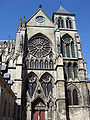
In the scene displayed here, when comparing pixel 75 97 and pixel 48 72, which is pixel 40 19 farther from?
pixel 75 97

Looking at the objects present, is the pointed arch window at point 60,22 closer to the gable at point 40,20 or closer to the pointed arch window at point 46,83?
the gable at point 40,20

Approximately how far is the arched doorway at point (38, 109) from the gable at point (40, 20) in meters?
13.7

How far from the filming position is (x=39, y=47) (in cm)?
2211

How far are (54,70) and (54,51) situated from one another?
3.61 metres

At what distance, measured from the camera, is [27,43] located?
2189cm

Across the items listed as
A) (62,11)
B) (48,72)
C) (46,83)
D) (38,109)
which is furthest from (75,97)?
(62,11)

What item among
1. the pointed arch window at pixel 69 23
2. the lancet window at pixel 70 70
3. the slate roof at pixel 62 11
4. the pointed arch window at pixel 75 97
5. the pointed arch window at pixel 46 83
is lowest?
the pointed arch window at pixel 75 97

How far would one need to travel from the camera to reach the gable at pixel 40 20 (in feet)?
78.2

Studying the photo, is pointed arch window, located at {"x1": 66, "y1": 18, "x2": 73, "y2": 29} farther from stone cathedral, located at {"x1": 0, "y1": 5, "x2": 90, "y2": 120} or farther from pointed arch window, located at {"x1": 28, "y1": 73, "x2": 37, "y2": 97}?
pointed arch window, located at {"x1": 28, "y1": 73, "x2": 37, "y2": 97}

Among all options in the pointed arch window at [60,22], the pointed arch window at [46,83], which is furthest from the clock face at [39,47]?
the pointed arch window at [60,22]

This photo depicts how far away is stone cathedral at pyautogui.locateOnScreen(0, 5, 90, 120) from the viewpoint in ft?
56.9

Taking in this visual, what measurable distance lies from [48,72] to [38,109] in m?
5.58

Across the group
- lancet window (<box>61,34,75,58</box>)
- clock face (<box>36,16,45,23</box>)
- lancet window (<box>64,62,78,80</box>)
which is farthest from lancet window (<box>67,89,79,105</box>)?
clock face (<box>36,16,45,23</box>)

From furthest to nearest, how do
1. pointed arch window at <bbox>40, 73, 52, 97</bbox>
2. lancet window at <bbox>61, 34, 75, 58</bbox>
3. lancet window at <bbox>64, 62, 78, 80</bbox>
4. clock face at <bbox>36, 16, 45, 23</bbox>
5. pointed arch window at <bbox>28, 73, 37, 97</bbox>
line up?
clock face at <bbox>36, 16, 45, 23</bbox>, lancet window at <bbox>61, 34, 75, 58</bbox>, lancet window at <bbox>64, 62, 78, 80</bbox>, pointed arch window at <bbox>40, 73, 52, 97</bbox>, pointed arch window at <bbox>28, 73, 37, 97</bbox>
